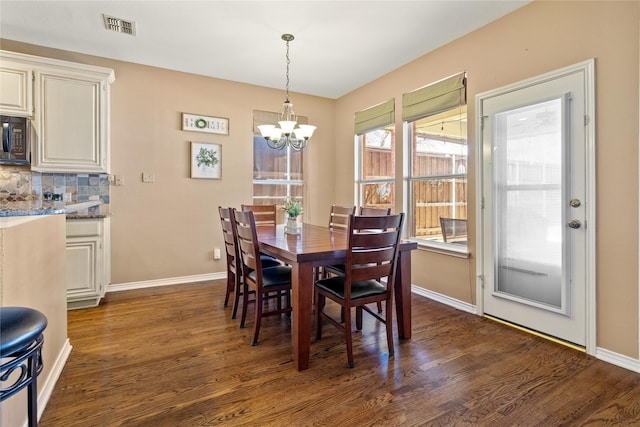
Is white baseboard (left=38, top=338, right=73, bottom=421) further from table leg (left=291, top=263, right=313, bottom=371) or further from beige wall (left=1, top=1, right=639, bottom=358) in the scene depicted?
beige wall (left=1, top=1, right=639, bottom=358)

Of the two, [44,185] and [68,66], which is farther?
[44,185]

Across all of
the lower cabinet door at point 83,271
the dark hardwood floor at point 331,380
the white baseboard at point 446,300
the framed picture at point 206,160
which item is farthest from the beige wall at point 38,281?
the white baseboard at point 446,300

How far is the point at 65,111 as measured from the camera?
3.24 metres

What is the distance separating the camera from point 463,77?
3188 mm

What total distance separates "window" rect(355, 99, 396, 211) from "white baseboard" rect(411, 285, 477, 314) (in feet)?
3.59

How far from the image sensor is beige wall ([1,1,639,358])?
84.4 inches

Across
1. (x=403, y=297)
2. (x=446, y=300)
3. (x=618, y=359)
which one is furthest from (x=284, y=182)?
(x=618, y=359)

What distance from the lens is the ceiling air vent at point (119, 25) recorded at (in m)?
2.92

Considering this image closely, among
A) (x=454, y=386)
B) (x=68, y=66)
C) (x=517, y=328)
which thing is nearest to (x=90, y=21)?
(x=68, y=66)

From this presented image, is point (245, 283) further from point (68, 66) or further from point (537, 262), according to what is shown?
point (68, 66)

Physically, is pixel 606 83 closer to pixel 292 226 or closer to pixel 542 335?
pixel 542 335

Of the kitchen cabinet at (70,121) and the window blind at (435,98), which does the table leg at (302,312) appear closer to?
the window blind at (435,98)

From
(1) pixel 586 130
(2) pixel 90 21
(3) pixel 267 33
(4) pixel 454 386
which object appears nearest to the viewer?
(4) pixel 454 386

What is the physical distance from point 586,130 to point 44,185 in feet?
16.1
